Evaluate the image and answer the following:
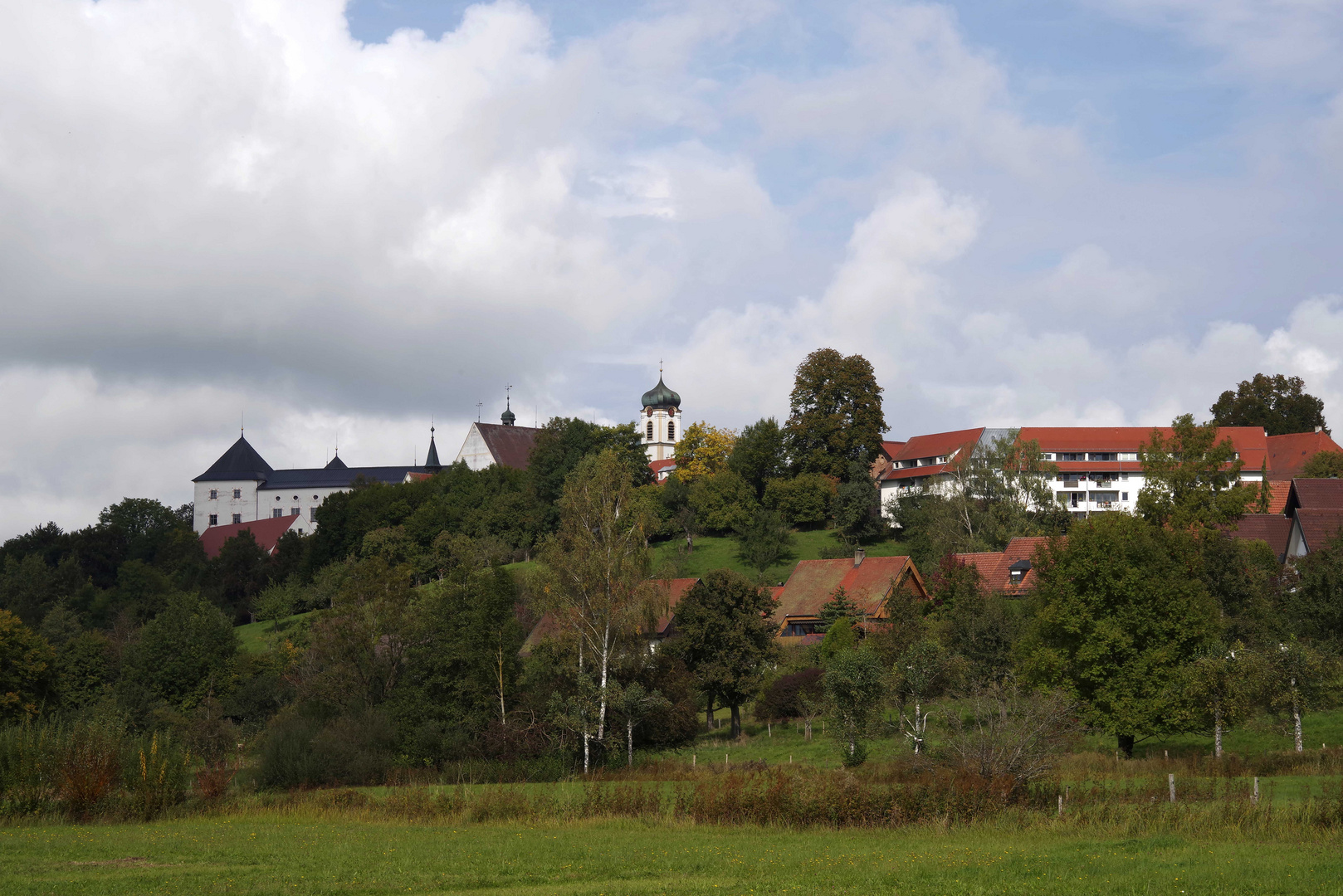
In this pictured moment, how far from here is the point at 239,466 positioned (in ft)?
501

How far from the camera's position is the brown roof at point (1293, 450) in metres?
88.6

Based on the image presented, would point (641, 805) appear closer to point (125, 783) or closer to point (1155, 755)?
point (125, 783)

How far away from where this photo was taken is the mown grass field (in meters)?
13.7

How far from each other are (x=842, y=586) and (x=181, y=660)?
113 feet

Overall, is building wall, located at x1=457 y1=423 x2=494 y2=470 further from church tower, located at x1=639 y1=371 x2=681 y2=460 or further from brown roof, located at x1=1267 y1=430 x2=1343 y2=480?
brown roof, located at x1=1267 y1=430 x2=1343 y2=480

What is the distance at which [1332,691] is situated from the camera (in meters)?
30.9

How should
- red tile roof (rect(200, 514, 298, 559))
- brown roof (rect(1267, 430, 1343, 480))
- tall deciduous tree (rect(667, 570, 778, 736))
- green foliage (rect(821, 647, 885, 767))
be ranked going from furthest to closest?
red tile roof (rect(200, 514, 298, 559)), brown roof (rect(1267, 430, 1343, 480)), tall deciduous tree (rect(667, 570, 778, 736)), green foliage (rect(821, 647, 885, 767))

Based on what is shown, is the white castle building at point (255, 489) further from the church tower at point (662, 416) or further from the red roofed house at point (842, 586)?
the red roofed house at point (842, 586)

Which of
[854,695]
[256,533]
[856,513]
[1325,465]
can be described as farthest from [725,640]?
[256,533]

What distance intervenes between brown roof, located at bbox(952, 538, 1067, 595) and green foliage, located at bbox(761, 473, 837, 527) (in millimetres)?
25644

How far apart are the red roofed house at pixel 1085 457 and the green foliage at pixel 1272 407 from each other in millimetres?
5313

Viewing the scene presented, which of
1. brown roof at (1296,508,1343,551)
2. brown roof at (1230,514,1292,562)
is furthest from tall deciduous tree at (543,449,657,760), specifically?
brown roof at (1230,514,1292,562)

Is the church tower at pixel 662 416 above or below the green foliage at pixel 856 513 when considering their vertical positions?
above

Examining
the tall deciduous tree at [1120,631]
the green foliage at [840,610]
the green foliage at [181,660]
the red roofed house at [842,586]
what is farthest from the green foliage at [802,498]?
the tall deciduous tree at [1120,631]
